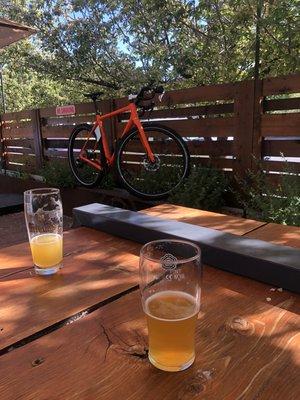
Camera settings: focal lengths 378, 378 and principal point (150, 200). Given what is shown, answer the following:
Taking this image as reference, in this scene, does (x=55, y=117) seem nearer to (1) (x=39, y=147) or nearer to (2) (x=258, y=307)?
(1) (x=39, y=147)

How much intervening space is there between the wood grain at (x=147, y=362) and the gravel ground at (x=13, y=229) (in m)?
3.29

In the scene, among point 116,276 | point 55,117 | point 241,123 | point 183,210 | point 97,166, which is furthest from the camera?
point 55,117

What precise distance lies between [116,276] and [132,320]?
21cm

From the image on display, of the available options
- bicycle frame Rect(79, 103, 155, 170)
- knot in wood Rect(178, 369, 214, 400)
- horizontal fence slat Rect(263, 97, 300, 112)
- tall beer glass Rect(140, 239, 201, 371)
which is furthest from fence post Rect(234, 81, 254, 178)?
knot in wood Rect(178, 369, 214, 400)

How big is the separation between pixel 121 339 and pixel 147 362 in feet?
0.24

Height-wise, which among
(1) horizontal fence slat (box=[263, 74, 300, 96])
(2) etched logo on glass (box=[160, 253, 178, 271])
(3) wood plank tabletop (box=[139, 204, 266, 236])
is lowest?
(3) wood plank tabletop (box=[139, 204, 266, 236])

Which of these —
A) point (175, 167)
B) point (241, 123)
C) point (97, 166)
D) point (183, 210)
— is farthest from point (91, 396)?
point (97, 166)

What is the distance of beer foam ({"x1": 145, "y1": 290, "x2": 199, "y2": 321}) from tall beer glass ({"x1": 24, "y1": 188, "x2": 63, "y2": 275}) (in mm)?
400

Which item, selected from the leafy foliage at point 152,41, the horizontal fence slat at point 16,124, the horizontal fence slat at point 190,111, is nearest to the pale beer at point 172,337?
the horizontal fence slat at point 190,111

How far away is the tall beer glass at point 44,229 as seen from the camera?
95 centimetres

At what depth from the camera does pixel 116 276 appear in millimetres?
904

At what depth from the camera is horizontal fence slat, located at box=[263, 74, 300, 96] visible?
2.99 metres

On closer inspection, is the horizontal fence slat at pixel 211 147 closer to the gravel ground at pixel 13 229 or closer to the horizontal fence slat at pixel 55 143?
the gravel ground at pixel 13 229

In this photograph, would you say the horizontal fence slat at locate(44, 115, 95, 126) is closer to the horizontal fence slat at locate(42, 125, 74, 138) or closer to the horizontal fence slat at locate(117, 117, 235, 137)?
the horizontal fence slat at locate(42, 125, 74, 138)
